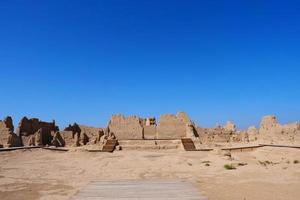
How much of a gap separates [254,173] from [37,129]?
29962 mm

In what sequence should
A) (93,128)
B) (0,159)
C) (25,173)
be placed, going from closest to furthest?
(25,173)
(0,159)
(93,128)

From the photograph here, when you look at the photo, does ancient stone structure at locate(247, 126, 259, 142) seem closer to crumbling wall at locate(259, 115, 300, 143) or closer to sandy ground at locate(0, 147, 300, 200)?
crumbling wall at locate(259, 115, 300, 143)

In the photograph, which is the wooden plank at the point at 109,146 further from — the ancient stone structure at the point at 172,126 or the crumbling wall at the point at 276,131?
the crumbling wall at the point at 276,131

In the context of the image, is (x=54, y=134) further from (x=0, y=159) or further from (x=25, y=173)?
(x=25, y=173)

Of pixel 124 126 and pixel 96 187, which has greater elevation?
pixel 124 126

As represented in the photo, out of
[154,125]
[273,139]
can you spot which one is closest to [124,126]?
[154,125]

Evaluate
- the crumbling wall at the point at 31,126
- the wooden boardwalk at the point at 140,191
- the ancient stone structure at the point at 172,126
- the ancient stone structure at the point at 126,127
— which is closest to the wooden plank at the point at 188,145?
the ancient stone structure at the point at 172,126

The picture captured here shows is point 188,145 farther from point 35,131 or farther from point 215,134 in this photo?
point 35,131

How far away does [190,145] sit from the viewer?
26703 mm

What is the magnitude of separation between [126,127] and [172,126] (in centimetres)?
498

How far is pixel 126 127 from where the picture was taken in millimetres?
31672

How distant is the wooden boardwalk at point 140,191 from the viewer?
733cm

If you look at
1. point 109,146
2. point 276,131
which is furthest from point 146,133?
point 276,131

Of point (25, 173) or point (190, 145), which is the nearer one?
A: point (25, 173)
